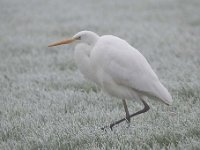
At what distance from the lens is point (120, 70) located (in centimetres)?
467

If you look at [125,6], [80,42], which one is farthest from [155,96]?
[125,6]

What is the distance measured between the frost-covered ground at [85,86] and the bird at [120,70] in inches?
15.0

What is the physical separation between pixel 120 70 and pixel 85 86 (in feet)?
7.39

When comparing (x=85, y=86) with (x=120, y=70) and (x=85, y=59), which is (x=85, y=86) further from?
(x=120, y=70)

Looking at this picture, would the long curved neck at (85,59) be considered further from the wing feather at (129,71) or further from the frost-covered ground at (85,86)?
the frost-covered ground at (85,86)

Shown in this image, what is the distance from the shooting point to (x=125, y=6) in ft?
57.0

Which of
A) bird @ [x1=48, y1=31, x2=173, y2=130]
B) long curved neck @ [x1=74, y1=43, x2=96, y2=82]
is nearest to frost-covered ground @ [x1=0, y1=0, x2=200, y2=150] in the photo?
bird @ [x1=48, y1=31, x2=173, y2=130]

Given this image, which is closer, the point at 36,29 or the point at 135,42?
the point at 135,42

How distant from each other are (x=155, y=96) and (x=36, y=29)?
8.85 meters

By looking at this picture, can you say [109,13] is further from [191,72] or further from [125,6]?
[191,72]

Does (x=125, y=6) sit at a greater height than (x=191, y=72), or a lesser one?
lesser

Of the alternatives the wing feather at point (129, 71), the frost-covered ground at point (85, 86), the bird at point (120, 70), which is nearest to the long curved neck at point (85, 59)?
the bird at point (120, 70)

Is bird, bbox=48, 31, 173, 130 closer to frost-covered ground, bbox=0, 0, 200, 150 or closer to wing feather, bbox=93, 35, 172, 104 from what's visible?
wing feather, bbox=93, 35, 172, 104

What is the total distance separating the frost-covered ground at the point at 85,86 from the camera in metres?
4.39
